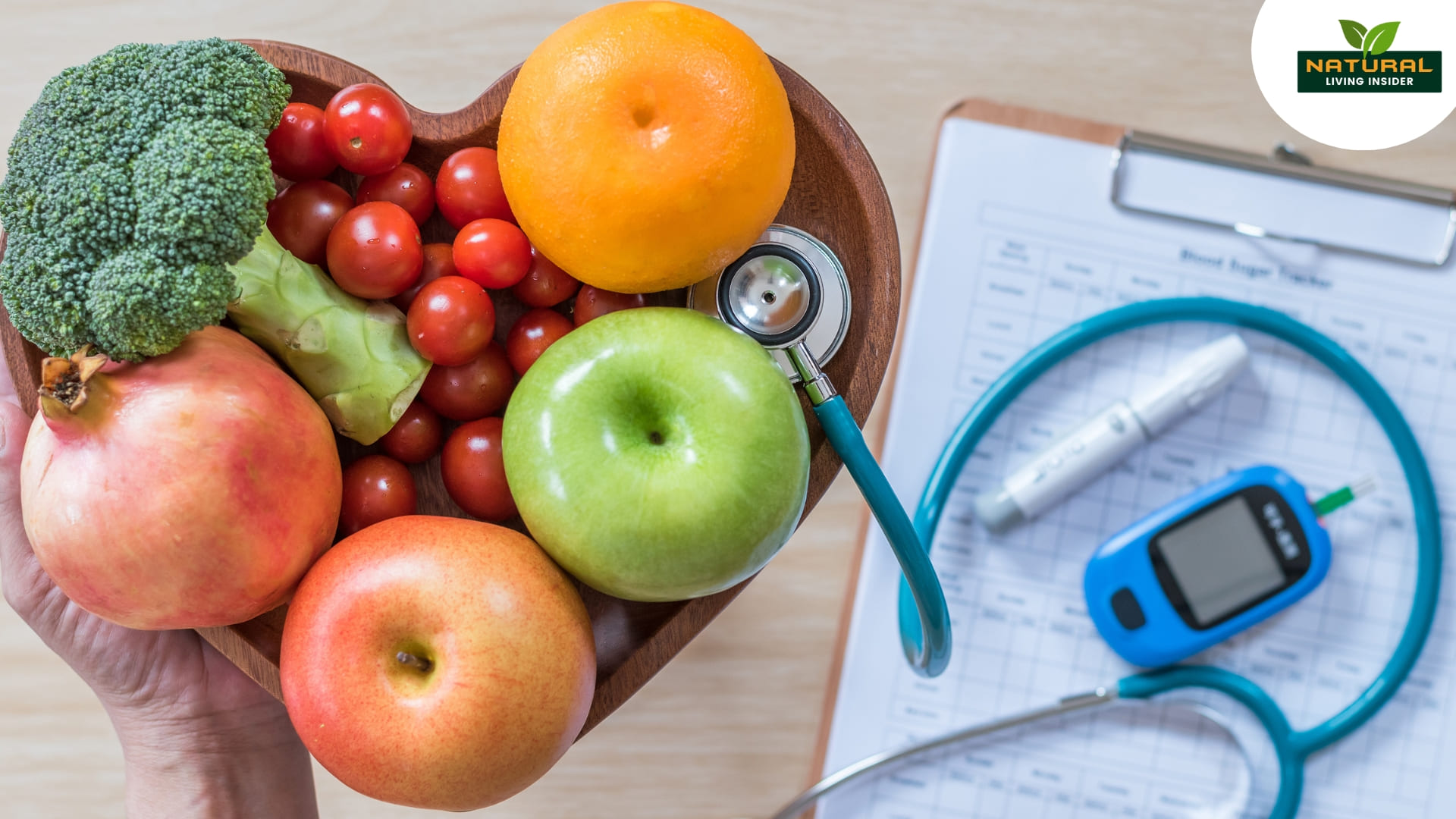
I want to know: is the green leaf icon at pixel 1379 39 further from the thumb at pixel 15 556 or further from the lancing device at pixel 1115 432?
the thumb at pixel 15 556

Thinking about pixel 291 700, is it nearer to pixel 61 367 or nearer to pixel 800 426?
pixel 61 367

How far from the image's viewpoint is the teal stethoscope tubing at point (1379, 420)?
0.71 m

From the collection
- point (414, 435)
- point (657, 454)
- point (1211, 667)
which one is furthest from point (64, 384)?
point (1211, 667)

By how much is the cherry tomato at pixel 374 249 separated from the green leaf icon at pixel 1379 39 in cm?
78

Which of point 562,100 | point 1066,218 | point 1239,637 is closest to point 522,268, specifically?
point 562,100

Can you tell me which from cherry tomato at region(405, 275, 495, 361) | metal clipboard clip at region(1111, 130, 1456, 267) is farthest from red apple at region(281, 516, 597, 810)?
metal clipboard clip at region(1111, 130, 1456, 267)

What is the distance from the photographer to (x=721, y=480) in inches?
17.7

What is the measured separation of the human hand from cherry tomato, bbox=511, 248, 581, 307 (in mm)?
348

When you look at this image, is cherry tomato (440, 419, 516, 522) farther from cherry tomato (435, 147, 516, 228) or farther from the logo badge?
the logo badge

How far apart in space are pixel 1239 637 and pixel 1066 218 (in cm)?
36

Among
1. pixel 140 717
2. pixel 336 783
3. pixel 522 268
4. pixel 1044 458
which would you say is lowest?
pixel 336 783

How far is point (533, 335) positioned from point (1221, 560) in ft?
1.80

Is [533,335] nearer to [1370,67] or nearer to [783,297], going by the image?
[783,297]

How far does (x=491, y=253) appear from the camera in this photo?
20.4 inches
